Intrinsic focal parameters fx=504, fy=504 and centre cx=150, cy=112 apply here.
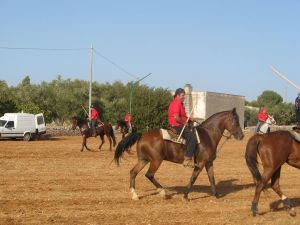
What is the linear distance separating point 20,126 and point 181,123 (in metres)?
26.4

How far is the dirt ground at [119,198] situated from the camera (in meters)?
9.62

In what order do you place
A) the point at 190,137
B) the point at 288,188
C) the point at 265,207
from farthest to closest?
the point at 288,188 → the point at 190,137 → the point at 265,207

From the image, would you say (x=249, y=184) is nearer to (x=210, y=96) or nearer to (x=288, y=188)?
(x=288, y=188)

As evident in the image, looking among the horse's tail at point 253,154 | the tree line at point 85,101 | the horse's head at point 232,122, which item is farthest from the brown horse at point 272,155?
the tree line at point 85,101

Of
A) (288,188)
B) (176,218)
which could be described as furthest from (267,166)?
(288,188)

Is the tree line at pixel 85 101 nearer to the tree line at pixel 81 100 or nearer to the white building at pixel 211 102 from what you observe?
the tree line at pixel 81 100

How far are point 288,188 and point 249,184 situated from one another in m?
1.22

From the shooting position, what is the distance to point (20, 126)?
36.4 m

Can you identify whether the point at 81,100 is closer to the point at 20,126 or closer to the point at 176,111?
the point at 20,126

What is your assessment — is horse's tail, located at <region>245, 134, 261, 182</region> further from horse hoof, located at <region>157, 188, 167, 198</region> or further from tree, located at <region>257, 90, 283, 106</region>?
tree, located at <region>257, 90, 283, 106</region>

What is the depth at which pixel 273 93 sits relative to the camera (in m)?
137

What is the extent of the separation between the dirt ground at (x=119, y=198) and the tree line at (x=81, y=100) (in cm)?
2983

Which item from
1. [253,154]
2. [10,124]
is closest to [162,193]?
[253,154]

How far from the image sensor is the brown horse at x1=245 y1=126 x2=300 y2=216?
10305 millimetres
